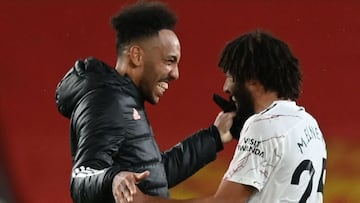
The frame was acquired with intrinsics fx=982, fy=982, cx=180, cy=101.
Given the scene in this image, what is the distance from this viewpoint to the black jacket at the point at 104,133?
2.33 metres

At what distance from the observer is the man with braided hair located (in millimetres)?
2404

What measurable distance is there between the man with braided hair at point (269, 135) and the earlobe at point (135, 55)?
0.22 m

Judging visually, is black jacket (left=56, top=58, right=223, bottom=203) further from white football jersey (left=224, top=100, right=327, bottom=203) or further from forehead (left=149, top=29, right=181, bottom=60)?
white football jersey (left=224, top=100, right=327, bottom=203)

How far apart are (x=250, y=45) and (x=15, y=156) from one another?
171 cm

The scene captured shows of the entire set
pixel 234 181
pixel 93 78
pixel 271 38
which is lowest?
pixel 234 181

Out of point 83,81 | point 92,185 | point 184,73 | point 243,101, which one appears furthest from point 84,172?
point 184,73

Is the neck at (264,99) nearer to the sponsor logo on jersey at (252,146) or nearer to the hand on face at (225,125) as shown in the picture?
the sponsor logo on jersey at (252,146)

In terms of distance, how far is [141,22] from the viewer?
2588mm

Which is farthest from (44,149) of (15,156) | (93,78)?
(93,78)

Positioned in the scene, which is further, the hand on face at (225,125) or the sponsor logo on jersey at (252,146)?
the hand on face at (225,125)

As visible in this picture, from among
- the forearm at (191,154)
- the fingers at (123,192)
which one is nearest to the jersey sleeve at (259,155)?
the fingers at (123,192)

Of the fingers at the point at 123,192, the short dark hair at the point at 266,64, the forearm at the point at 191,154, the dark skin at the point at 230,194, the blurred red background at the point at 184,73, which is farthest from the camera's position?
the blurred red background at the point at 184,73

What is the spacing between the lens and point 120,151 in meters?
2.43

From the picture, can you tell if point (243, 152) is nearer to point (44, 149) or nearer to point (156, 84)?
point (156, 84)
